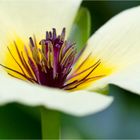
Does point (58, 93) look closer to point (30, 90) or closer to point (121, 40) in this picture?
point (30, 90)

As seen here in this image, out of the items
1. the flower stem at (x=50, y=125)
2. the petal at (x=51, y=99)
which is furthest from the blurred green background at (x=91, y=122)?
the petal at (x=51, y=99)

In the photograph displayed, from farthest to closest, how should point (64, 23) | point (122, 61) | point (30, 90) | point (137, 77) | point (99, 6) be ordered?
point (99, 6)
point (64, 23)
point (122, 61)
point (137, 77)
point (30, 90)

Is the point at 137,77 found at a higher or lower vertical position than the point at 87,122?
higher

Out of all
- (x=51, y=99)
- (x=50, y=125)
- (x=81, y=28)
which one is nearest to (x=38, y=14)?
(x=81, y=28)

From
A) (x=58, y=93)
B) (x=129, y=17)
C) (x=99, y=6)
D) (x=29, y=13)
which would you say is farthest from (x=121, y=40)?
(x=99, y=6)

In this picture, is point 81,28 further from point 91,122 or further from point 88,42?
point 91,122

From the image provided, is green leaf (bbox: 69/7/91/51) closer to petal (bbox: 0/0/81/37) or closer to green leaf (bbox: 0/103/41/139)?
petal (bbox: 0/0/81/37)

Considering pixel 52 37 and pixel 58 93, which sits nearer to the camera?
pixel 58 93
